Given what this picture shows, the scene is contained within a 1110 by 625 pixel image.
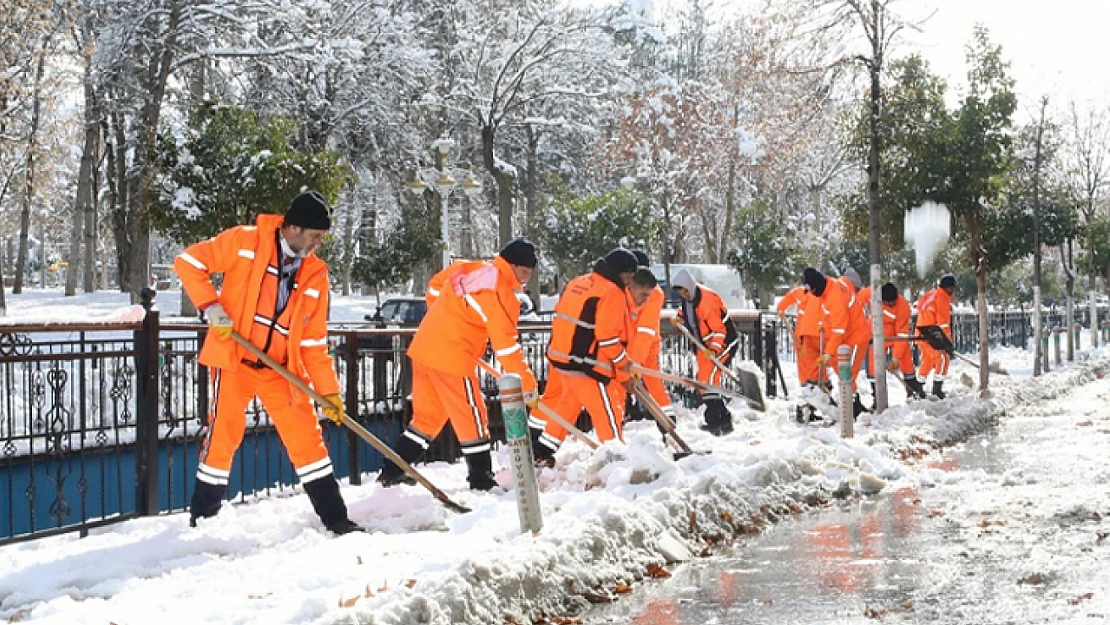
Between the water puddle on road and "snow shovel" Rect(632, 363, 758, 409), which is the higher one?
"snow shovel" Rect(632, 363, 758, 409)

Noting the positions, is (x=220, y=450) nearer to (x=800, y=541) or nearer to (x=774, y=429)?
(x=800, y=541)

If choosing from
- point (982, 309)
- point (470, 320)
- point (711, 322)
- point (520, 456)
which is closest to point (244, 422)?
point (520, 456)

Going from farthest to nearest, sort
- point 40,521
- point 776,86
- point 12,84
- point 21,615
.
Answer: point 12,84 → point 776,86 → point 40,521 → point 21,615

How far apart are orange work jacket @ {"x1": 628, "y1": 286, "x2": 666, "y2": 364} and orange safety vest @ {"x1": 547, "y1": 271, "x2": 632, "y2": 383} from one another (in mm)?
1036

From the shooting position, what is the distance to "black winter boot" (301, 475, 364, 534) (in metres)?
6.43

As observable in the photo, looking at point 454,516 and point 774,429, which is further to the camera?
point 774,429

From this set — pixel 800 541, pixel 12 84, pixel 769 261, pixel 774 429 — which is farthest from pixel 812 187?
pixel 800 541

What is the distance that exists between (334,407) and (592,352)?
3105 mm

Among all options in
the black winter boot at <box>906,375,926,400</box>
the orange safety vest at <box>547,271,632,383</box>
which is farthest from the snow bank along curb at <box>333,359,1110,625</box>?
the black winter boot at <box>906,375,926,400</box>

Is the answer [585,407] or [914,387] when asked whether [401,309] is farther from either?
[585,407]

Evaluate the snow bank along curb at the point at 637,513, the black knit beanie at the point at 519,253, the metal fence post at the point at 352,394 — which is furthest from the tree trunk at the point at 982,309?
the black knit beanie at the point at 519,253

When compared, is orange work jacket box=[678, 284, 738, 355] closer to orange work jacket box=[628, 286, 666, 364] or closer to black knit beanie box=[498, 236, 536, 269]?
orange work jacket box=[628, 286, 666, 364]

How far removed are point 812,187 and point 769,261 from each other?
10.5 meters

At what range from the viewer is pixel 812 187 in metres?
48.0
